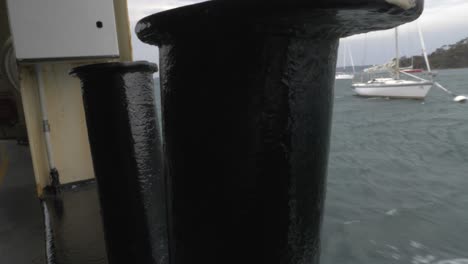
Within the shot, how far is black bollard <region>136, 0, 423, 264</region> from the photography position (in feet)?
2.37

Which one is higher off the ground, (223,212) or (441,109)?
(223,212)

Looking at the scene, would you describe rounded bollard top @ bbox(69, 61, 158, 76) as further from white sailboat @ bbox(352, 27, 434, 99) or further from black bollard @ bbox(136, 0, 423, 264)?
white sailboat @ bbox(352, 27, 434, 99)

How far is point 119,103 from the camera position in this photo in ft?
6.39

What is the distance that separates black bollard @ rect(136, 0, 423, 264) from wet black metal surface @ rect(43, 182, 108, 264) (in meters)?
2.13

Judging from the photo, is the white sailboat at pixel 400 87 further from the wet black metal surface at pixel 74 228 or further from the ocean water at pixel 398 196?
the wet black metal surface at pixel 74 228

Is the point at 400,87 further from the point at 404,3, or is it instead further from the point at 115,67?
the point at 404,3

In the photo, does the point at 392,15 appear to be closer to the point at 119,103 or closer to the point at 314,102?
the point at 314,102

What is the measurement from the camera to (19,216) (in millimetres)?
4375

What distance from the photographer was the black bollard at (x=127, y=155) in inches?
77.0

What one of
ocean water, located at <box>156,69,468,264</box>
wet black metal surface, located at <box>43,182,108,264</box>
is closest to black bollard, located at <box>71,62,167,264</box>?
wet black metal surface, located at <box>43,182,108,264</box>

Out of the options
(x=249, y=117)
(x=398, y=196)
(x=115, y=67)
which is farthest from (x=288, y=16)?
(x=398, y=196)

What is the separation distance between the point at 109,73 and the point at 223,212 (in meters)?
1.40

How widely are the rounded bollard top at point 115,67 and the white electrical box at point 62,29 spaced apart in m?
1.70

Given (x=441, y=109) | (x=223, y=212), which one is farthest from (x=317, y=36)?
(x=441, y=109)
